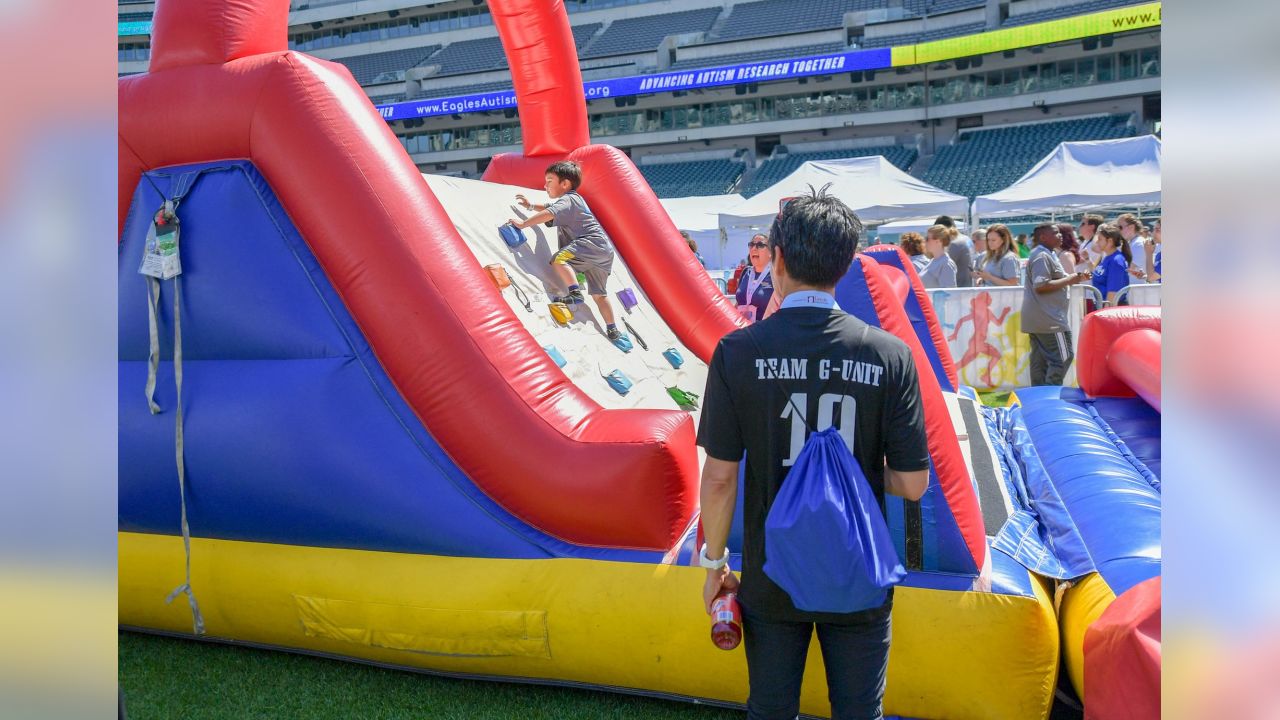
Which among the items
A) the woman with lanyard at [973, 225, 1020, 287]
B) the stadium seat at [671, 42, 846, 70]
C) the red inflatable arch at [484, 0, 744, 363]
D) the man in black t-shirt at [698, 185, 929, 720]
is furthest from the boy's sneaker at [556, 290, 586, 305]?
the stadium seat at [671, 42, 846, 70]

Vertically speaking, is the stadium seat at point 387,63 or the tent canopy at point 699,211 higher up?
the stadium seat at point 387,63

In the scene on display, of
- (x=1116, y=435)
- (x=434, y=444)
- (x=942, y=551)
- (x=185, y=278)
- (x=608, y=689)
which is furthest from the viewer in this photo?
(x=1116, y=435)

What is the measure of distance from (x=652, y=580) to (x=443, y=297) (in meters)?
1.09

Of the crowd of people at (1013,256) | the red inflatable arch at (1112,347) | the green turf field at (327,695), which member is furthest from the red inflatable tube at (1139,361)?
the green turf field at (327,695)

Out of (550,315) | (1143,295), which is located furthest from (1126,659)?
(1143,295)

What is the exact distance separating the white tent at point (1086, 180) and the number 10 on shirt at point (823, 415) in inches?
497

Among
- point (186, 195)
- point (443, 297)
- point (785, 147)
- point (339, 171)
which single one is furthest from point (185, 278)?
point (785, 147)

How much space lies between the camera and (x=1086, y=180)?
1336 cm

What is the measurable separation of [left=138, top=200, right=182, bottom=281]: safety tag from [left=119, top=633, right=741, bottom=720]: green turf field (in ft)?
4.27

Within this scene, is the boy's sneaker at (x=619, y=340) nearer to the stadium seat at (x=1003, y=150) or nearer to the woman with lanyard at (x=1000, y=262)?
the woman with lanyard at (x=1000, y=262)

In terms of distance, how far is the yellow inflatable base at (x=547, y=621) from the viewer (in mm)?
2334

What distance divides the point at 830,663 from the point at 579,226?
11.2 ft
